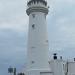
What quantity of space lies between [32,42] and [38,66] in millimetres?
4092

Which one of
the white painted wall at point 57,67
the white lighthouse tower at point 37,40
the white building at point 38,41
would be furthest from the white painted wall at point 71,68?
the white lighthouse tower at point 37,40

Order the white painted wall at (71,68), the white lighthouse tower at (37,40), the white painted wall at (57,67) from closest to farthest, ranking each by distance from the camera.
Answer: the white lighthouse tower at (37,40) → the white painted wall at (57,67) → the white painted wall at (71,68)

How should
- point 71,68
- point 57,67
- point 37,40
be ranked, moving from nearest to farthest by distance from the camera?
point 37,40, point 57,67, point 71,68

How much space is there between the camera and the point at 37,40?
42.5m

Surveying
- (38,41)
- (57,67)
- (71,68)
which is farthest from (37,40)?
(71,68)

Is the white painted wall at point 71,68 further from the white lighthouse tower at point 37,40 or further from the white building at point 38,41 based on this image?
the white lighthouse tower at point 37,40

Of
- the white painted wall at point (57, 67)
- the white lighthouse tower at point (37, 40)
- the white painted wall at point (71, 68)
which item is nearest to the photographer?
the white lighthouse tower at point (37, 40)

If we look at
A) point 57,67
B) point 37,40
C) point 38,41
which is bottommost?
point 57,67

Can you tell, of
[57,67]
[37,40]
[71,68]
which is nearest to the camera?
[37,40]

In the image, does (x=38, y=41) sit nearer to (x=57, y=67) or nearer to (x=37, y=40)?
(x=37, y=40)

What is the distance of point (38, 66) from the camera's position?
42.2 metres

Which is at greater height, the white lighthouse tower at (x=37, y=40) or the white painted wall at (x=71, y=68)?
the white lighthouse tower at (x=37, y=40)

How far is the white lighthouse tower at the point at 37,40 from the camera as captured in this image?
4225 cm

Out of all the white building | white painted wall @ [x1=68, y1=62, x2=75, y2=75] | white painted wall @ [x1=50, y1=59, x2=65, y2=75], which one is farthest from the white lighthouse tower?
white painted wall @ [x1=68, y1=62, x2=75, y2=75]
